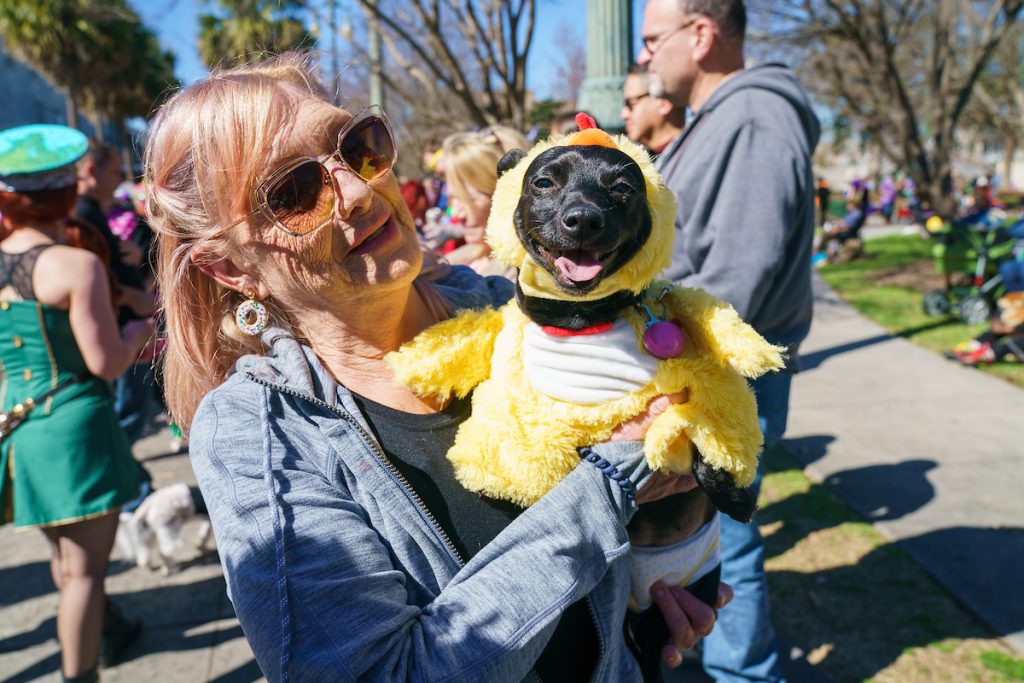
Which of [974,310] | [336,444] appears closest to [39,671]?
[336,444]

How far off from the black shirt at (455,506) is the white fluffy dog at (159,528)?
3.11m

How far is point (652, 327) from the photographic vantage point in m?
1.42

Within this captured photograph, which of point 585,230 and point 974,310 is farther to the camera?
point 974,310

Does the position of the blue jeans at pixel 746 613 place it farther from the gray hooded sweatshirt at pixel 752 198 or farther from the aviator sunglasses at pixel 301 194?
the aviator sunglasses at pixel 301 194

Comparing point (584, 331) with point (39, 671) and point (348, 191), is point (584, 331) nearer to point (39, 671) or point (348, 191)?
point (348, 191)

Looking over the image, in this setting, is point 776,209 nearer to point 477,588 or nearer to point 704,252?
point 704,252

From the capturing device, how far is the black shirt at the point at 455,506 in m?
1.34

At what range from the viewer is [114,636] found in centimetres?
345

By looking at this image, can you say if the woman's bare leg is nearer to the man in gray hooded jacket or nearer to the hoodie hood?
the man in gray hooded jacket

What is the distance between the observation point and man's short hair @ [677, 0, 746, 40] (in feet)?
8.89

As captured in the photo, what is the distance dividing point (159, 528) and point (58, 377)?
144cm

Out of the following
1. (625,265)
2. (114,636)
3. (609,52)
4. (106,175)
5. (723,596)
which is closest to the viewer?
(625,265)

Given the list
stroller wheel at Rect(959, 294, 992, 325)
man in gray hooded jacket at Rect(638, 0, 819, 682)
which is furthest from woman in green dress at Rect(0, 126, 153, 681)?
stroller wheel at Rect(959, 294, 992, 325)

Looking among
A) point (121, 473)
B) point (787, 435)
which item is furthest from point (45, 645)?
point (787, 435)
